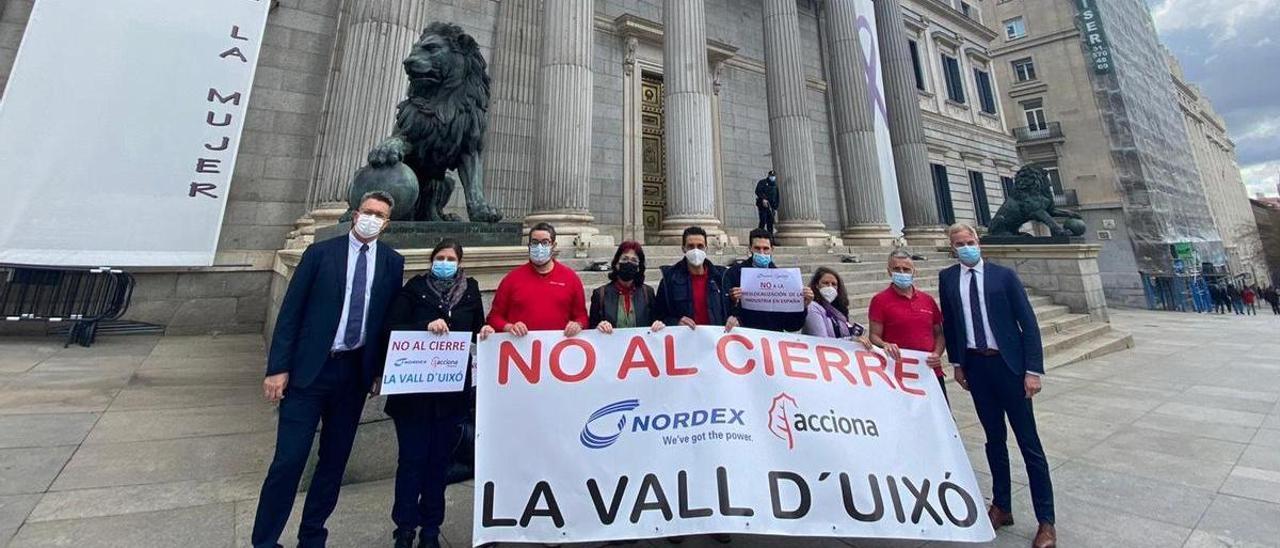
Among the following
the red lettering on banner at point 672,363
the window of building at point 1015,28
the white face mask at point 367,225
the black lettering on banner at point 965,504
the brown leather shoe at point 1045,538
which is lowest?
the brown leather shoe at point 1045,538

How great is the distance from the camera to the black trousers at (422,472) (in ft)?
7.97

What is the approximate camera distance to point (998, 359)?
Answer: 2885mm

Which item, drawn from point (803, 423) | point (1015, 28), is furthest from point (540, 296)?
point (1015, 28)

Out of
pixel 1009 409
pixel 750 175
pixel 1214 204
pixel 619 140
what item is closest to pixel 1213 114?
pixel 1214 204

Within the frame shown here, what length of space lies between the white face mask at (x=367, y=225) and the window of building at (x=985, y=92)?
3143cm

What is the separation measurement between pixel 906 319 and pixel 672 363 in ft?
5.67

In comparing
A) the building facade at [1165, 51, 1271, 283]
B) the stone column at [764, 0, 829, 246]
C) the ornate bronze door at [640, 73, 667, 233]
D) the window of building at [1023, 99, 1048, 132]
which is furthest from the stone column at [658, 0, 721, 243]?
the building facade at [1165, 51, 1271, 283]

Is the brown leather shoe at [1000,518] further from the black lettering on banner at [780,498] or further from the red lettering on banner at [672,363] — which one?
the red lettering on banner at [672,363]

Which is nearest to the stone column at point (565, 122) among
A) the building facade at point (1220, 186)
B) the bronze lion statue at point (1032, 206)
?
the bronze lion statue at point (1032, 206)

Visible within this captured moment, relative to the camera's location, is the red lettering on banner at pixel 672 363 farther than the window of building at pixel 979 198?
No

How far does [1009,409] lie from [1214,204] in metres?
70.7

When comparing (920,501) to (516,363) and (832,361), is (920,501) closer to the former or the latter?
(832,361)

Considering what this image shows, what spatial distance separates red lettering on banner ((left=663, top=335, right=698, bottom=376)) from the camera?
108 inches

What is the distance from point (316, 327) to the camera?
2.38 m
